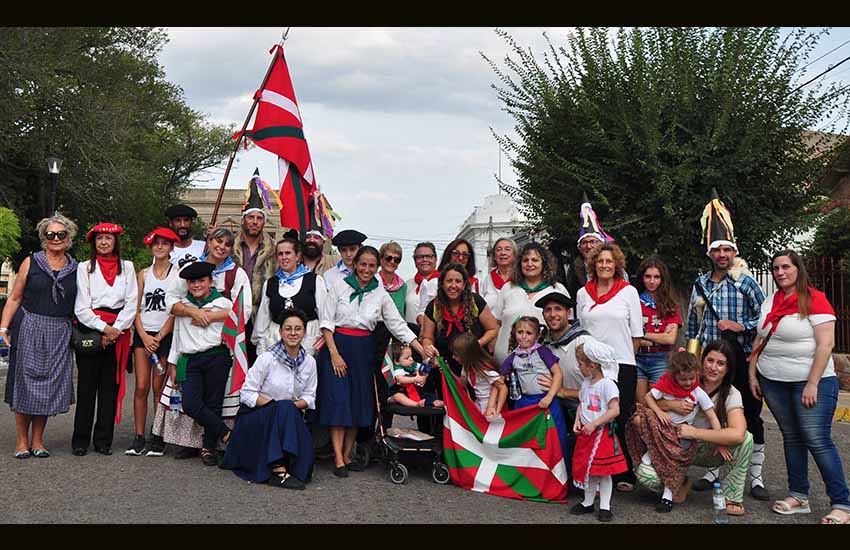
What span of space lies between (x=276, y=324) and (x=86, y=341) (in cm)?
163

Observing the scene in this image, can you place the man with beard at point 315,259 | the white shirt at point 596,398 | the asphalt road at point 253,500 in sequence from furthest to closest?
the man with beard at point 315,259
the white shirt at point 596,398
the asphalt road at point 253,500

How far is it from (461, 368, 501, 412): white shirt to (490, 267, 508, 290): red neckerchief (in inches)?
43.2

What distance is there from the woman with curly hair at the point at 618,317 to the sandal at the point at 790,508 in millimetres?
1052

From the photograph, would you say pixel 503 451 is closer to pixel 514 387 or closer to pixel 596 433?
pixel 514 387

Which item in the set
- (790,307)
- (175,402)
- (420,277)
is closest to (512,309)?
(420,277)

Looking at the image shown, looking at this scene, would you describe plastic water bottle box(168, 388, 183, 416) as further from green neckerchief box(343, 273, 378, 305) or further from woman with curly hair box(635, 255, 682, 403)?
woman with curly hair box(635, 255, 682, 403)

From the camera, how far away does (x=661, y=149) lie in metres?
12.5

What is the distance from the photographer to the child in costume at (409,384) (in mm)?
6895

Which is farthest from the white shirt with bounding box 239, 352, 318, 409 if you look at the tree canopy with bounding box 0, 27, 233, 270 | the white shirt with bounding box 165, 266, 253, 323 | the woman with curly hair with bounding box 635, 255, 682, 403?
the tree canopy with bounding box 0, 27, 233, 270

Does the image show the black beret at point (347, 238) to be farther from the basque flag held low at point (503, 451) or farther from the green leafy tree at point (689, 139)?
the green leafy tree at point (689, 139)

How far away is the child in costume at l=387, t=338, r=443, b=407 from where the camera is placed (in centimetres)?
689

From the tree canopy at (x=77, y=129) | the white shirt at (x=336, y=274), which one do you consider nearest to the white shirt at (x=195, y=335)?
the white shirt at (x=336, y=274)
